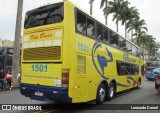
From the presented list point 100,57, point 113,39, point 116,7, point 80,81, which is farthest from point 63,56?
point 116,7

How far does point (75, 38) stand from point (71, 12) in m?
0.96

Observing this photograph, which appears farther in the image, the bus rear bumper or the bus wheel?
the bus wheel

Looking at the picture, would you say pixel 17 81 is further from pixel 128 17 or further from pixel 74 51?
pixel 128 17

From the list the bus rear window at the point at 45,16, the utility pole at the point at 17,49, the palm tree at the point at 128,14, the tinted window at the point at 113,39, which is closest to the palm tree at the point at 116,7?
the palm tree at the point at 128,14

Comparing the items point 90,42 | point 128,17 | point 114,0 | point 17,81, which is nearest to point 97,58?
point 90,42

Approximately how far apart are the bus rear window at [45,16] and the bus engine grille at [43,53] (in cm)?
99

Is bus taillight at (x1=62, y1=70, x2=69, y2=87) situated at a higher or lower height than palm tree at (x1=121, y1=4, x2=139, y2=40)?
lower

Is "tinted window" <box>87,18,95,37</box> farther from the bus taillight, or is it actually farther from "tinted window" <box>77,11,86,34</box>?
the bus taillight

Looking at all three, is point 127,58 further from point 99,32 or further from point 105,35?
point 99,32

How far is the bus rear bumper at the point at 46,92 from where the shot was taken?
9.62m

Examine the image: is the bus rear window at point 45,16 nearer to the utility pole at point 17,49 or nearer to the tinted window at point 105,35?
the tinted window at point 105,35

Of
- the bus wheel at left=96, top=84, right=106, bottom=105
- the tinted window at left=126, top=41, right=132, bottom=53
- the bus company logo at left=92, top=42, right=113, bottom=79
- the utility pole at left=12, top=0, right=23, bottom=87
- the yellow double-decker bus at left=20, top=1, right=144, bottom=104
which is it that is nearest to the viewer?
the yellow double-decker bus at left=20, top=1, right=144, bottom=104

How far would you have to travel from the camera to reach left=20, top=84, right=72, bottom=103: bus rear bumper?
9.62m

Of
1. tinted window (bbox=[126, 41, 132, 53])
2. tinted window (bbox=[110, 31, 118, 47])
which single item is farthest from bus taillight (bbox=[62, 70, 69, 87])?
tinted window (bbox=[126, 41, 132, 53])
